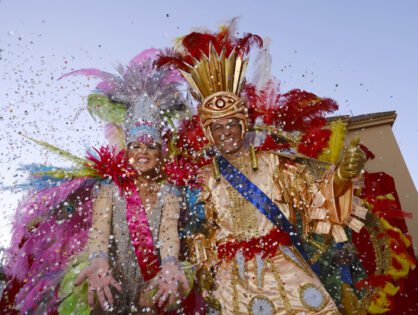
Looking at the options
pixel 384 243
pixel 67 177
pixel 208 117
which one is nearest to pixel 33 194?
pixel 67 177

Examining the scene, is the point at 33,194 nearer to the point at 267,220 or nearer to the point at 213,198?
the point at 213,198

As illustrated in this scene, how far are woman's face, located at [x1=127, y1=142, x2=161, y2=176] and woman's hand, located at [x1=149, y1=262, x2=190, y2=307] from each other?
937 millimetres

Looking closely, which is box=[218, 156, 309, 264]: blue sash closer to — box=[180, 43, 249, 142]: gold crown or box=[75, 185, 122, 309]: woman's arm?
box=[180, 43, 249, 142]: gold crown

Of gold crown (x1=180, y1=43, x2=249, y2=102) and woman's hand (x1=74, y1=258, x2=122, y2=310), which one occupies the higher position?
gold crown (x1=180, y1=43, x2=249, y2=102)

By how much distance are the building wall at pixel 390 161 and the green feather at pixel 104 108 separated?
5674mm

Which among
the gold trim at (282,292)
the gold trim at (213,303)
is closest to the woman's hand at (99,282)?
the gold trim at (213,303)

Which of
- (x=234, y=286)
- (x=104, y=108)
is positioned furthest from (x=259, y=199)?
(x=104, y=108)

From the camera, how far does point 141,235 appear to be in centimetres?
295

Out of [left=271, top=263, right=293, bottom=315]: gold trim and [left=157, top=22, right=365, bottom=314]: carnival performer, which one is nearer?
[left=271, top=263, right=293, bottom=315]: gold trim

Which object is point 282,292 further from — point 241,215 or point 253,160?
point 253,160

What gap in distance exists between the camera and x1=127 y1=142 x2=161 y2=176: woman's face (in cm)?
314

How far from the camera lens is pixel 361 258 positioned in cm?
406

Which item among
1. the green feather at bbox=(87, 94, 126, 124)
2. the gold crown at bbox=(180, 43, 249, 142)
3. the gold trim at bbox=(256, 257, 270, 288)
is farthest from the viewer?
the green feather at bbox=(87, 94, 126, 124)

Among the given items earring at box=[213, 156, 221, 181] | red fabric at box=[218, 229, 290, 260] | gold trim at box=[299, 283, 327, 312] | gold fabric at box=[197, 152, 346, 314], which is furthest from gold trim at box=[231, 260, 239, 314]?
earring at box=[213, 156, 221, 181]
